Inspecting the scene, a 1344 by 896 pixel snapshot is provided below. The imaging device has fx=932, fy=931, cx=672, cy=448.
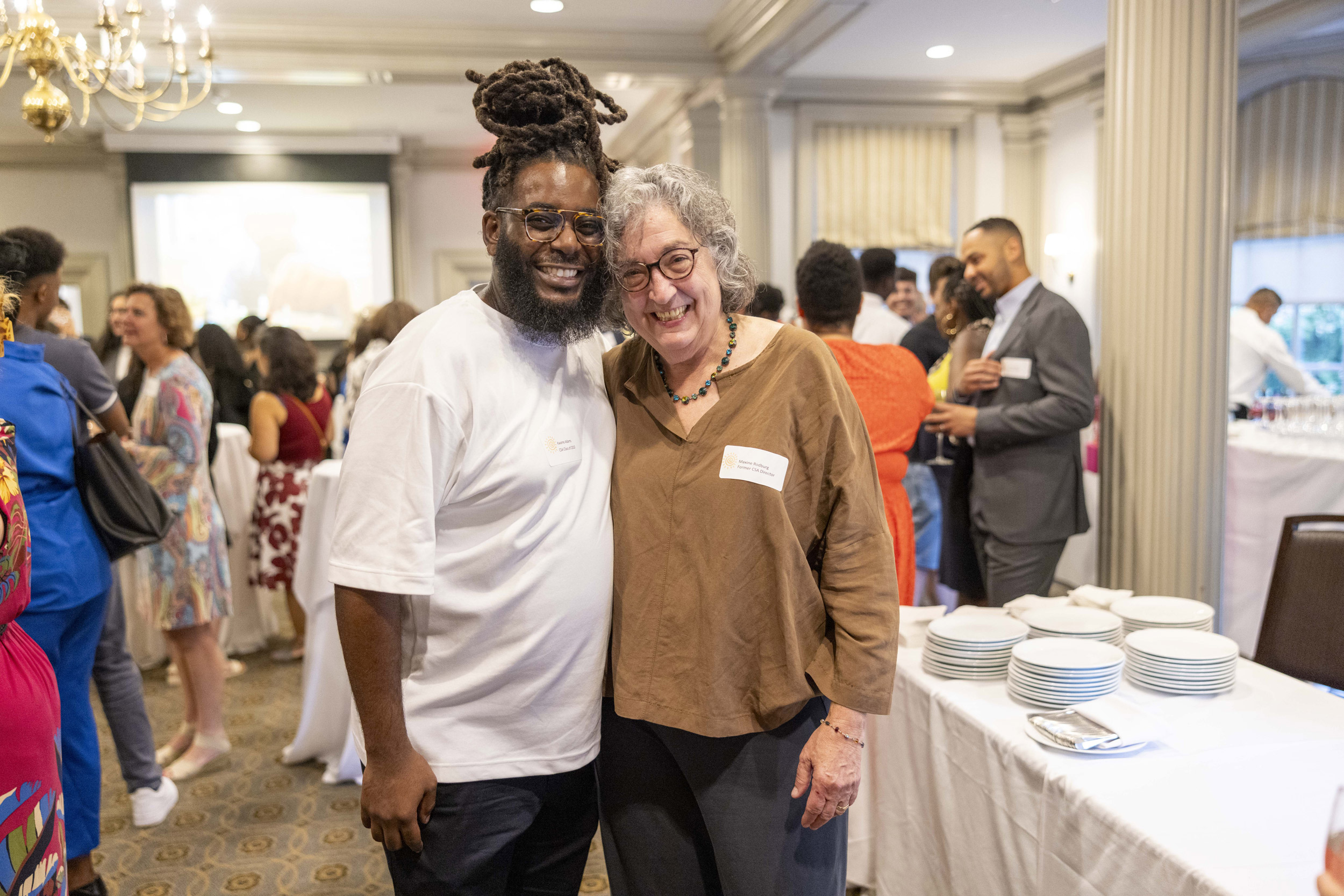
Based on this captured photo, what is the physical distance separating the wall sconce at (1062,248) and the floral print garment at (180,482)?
21.7 feet

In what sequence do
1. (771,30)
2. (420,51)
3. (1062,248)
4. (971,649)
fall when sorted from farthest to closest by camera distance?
(1062,248)
(420,51)
(771,30)
(971,649)

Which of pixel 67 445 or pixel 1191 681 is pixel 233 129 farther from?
pixel 1191 681

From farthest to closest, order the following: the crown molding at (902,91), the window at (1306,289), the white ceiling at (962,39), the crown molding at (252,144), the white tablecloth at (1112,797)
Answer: the crown molding at (252,144) < the crown molding at (902,91) < the window at (1306,289) < the white ceiling at (962,39) < the white tablecloth at (1112,797)

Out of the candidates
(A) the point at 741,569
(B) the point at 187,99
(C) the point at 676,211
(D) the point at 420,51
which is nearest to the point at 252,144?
(B) the point at 187,99

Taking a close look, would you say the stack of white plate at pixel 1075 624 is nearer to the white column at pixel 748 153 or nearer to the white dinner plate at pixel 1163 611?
the white dinner plate at pixel 1163 611

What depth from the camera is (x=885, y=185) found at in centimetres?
807

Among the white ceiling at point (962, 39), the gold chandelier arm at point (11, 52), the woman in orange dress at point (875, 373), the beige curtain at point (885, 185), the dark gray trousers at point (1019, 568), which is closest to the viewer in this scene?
the woman in orange dress at point (875, 373)

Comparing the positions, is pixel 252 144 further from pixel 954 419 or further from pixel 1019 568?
pixel 1019 568

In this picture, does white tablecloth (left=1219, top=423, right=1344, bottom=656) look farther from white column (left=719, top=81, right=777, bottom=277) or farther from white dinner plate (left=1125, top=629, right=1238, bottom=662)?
white column (left=719, top=81, right=777, bottom=277)

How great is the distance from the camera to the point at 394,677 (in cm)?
118

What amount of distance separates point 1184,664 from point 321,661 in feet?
8.48

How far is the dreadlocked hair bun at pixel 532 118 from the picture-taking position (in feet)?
4.12

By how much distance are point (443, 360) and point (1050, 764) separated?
3.33 ft

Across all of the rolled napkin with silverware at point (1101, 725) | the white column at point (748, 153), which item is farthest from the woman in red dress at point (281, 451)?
the white column at point (748, 153)
